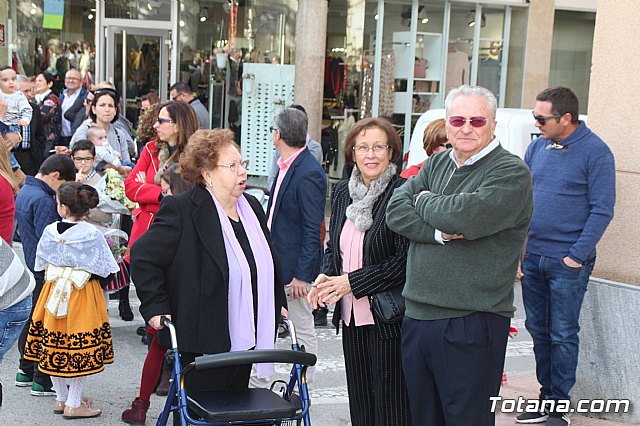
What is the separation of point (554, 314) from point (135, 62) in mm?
12518

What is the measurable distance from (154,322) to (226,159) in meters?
0.95

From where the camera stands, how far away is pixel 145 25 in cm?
1658

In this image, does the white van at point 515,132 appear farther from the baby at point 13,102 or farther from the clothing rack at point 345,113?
the clothing rack at point 345,113

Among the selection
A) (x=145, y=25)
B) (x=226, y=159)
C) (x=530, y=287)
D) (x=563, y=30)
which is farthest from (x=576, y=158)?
(x=563, y=30)

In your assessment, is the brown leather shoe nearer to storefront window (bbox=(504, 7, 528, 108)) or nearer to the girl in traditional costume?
the girl in traditional costume

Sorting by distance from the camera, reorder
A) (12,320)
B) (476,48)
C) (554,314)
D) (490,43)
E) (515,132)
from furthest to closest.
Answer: (490,43)
(476,48)
(515,132)
(554,314)
(12,320)

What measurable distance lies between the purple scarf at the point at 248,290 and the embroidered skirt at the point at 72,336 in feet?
5.27

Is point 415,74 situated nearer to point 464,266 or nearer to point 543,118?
point 543,118

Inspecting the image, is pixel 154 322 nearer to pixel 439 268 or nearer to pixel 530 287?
pixel 439 268

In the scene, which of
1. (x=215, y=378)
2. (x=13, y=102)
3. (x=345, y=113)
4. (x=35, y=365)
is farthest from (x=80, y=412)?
(x=345, y=113)

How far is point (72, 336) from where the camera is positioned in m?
5.71

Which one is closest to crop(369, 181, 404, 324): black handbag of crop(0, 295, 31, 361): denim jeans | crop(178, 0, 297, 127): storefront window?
crop(0, 295, 31, 361): denim jeans

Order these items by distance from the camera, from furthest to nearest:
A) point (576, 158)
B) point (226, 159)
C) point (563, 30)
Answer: point (563, 30) → point (576, 158) → point (226, 159)

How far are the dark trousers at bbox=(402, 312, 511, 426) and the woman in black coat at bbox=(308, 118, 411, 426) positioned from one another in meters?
0.46
